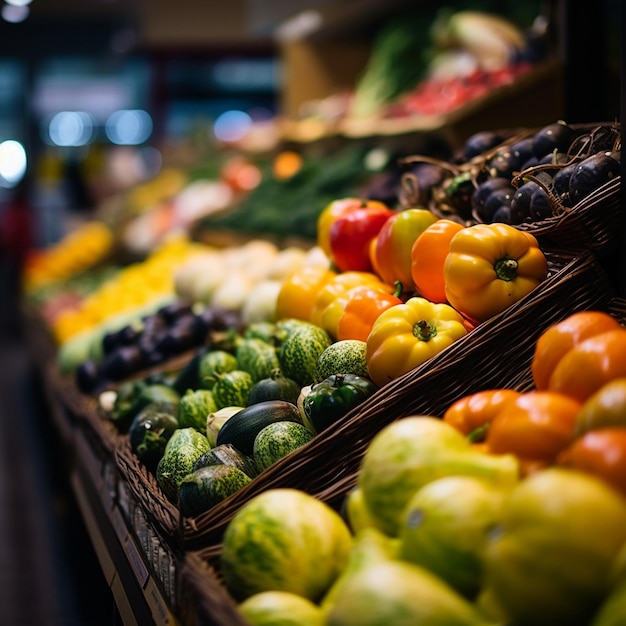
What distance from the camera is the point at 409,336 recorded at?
1724mm

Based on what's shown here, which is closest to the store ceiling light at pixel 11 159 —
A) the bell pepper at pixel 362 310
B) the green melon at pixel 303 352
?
the green melon at pixel 303 352

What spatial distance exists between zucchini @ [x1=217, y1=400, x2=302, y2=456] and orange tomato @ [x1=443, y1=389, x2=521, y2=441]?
0.51m

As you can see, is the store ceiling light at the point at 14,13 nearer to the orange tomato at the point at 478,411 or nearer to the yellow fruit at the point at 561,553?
the orange tomato at the point at 478,411

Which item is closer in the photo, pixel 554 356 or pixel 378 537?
pixel 378 537

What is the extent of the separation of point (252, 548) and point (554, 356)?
57 cm

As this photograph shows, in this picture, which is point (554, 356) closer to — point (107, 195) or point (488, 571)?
point (488, 571)

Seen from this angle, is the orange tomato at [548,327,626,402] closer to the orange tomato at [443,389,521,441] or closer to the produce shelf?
the orange tomato at [443,389,521,441]

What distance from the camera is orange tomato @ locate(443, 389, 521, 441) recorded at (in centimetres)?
142

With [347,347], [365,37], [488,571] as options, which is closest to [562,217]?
[347,347]

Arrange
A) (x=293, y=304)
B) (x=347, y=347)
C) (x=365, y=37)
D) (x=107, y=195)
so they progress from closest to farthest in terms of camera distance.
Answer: (x=347, y=347), (x=293, y=304), (x=365, y=37), (x=107, y=195)

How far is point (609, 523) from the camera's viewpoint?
98 centimetres

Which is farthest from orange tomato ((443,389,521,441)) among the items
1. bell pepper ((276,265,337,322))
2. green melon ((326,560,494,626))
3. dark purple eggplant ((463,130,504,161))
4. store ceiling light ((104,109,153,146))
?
store ceiling light ((104,109,153,146))

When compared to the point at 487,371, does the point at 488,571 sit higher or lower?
lower

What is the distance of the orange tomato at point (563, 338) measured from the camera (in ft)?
4.61
